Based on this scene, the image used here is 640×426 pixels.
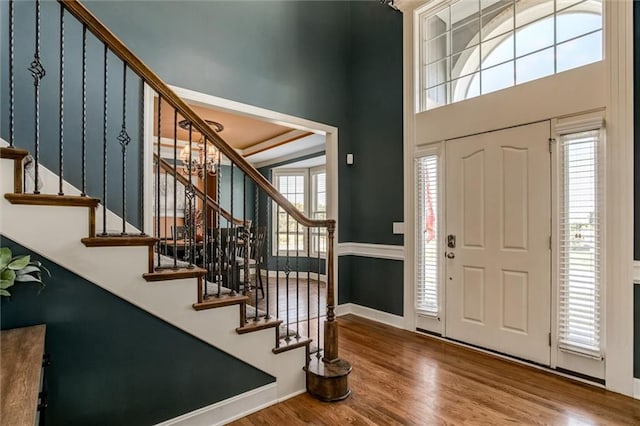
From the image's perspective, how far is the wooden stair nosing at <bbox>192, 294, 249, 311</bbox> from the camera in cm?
201

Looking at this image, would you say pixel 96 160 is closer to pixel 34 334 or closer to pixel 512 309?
pixel 34 334

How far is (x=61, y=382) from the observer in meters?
1.69

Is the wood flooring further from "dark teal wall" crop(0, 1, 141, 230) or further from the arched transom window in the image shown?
the arched transom window

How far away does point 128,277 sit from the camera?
5.89 feet

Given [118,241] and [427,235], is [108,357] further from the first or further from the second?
[427,235]

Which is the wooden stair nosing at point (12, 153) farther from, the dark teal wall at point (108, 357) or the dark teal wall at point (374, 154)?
the dark teal wall at point (374, 154)

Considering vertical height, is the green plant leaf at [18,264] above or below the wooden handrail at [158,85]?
below

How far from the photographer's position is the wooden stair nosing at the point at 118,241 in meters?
1.68

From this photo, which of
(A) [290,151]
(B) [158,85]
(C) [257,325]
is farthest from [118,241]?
(A) [290,151]

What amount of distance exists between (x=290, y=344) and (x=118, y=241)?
1.29 meters

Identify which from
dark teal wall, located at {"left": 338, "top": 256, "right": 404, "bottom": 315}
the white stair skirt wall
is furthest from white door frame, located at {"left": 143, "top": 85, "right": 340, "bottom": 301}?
the white stair skirt wall

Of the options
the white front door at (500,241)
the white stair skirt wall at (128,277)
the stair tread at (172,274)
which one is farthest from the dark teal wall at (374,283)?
the stair tread at (172,274)

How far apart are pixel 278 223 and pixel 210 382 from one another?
18.7ft

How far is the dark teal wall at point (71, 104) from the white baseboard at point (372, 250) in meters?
2.48
